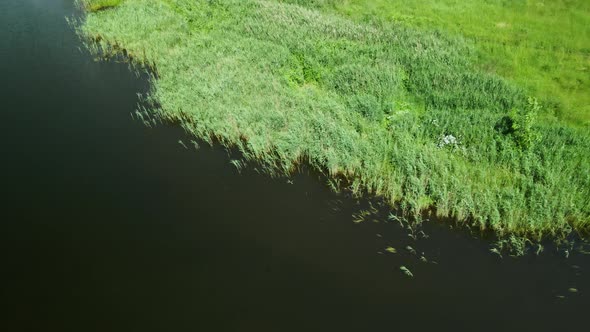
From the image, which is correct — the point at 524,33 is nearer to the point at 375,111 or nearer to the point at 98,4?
the point at 375,111

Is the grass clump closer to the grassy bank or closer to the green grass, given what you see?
the grassy bank

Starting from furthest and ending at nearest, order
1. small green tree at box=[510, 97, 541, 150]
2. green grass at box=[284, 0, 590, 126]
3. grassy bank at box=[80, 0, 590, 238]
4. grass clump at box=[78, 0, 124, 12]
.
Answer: grass clump at box=[78, 0, 124, 12] < green grass at box=[284, 0, 590, 126] < small green tree at box=[510, 97, 541, 150] < grassy bank at box=[80, 0, 590, 238]

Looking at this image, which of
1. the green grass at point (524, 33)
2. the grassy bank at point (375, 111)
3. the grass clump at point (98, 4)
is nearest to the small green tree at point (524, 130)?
the grassy bank at point (375, 111)

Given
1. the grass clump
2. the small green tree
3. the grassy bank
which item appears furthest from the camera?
the grass clump

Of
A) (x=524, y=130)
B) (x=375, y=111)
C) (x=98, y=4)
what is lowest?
(x=524, y=130)

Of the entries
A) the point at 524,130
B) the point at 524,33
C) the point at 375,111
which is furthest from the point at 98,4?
the point at 524,130

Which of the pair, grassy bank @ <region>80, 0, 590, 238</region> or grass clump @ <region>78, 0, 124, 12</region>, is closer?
grassy bank @ <region>80, 0, 590, 238</region>

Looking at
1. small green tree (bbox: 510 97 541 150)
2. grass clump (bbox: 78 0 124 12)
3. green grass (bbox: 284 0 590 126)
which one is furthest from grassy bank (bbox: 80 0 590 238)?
grass clump (bbox: 78 0 124 12)
